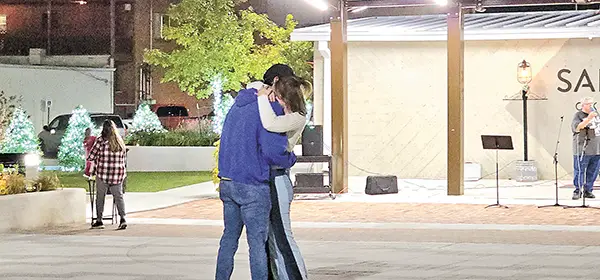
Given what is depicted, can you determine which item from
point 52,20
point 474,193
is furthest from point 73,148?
point 52,20

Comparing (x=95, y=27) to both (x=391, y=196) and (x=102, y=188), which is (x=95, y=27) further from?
(x=102, y=188)

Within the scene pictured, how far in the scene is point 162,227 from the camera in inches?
588

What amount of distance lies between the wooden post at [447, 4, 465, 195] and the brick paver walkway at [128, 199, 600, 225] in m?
1.85

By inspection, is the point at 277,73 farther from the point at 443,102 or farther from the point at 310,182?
the point at 443,102

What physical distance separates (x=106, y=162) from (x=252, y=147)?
703cm

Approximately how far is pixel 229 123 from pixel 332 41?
42.4 feet

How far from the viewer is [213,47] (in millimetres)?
41250

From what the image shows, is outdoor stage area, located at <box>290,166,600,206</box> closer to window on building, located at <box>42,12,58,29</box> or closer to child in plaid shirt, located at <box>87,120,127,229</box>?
child in plaid shirt, located at <box>87,120,127,229</box>

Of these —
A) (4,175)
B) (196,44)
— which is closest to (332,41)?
(4,175)

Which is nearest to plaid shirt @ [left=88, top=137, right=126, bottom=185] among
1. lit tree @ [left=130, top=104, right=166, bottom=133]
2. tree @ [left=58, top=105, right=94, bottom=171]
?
tree @ [left=58, top=105, right=94, bottom=171]

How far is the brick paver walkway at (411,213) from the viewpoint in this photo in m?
15.7

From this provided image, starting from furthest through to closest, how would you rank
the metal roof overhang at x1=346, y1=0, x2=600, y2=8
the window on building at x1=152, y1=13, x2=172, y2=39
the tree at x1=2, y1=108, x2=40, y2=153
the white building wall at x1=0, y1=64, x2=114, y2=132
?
the window on building at x1=152, y1=13, x2=172, y2=39 → the white building wall at x1=0, y1=64, x2=114, y2=132 → the tree at x1=2, y1=108, x2=40, y2=153 → the metal roof overhang at x1=346, y1=0, x2=600, y2=8

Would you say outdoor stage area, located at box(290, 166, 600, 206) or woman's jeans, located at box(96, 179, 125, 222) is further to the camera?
outdoor stage area, located at box(290, 166, 600, 206)

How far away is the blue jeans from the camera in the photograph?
18.6m
